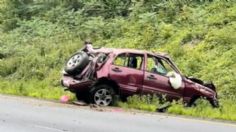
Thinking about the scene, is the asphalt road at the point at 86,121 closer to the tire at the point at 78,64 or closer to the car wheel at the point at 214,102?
the tire at the point at 78,64

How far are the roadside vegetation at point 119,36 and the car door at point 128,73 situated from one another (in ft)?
1.20

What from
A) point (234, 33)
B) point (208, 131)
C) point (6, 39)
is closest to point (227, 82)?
point (234, 33)

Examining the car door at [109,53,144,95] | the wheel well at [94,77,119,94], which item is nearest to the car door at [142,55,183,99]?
the car door at [109,53,144,95]

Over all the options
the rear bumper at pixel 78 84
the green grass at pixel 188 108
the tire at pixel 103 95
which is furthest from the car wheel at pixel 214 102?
the rear bumper at pixel 78 84

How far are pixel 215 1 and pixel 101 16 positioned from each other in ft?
21.2

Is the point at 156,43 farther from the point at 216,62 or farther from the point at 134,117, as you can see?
the point at 134,117

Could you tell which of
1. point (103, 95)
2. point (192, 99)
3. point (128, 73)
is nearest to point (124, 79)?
point (128, 73)

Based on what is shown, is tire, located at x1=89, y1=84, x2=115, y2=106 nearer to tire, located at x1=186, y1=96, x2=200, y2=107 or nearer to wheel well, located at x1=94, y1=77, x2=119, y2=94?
wheel well, located at x1=94, y1=77, x2=119, y2=94

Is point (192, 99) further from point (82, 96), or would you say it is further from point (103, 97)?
point (82, 96)

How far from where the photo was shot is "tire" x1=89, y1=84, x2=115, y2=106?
634 inches

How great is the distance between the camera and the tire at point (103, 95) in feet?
52.9

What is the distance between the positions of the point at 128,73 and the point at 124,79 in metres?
0.20

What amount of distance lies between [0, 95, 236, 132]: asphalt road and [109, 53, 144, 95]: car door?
1046mm

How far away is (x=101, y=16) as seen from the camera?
29.9 meters
